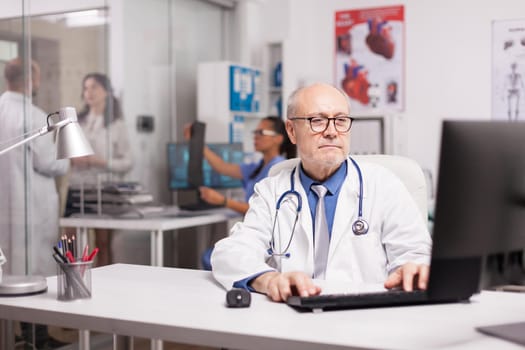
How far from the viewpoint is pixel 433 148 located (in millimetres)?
5266

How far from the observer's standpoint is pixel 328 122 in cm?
207

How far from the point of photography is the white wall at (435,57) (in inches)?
202

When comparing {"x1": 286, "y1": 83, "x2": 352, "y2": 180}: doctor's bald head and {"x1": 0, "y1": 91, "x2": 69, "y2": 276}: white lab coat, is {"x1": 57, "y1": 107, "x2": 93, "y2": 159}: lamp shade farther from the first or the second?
{"x1": 0, "y1": 91, "x2": 69, "y2": 276}: white lab coat

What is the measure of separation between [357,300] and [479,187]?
0.39m

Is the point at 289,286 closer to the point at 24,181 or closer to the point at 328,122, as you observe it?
the point at 328,122

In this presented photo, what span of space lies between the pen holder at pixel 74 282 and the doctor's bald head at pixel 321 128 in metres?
0.76

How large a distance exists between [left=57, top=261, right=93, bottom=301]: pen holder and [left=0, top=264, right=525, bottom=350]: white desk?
2 cm

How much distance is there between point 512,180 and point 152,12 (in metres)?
3.99

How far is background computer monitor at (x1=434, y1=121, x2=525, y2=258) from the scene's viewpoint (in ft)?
3.91

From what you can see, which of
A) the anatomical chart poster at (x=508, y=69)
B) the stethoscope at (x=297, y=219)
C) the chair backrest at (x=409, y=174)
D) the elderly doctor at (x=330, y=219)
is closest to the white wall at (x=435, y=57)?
the anatomical chart poster at (x=508, y=69)

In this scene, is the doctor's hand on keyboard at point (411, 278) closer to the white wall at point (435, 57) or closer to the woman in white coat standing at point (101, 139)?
the woman in white coat standing at point (101, 139)

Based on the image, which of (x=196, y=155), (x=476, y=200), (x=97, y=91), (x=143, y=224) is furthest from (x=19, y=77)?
(x=476, y=200)

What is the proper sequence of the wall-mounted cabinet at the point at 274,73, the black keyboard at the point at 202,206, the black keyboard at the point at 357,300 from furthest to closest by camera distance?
the wall-mounted cabinet at the point at 274,73 → the black keyboard at the point at 202,206 → the black keyboard at the point at 357,300

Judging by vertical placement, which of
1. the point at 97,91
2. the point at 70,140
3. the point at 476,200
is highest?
the point at 97,91
